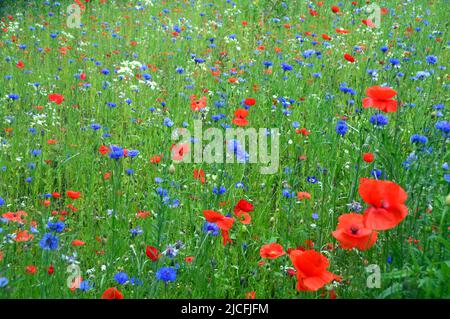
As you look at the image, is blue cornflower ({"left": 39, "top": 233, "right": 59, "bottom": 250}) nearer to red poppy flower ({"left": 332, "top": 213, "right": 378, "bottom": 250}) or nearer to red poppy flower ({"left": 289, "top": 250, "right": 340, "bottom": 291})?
red poppy flower ({"left": 289, "top": 250, "right": 340, "bottom": 291})

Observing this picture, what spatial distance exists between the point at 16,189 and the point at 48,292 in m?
1.32

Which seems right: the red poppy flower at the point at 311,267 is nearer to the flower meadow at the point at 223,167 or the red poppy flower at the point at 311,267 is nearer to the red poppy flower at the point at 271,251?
the flower meadow at the point at 223,167

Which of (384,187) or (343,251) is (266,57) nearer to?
(343,251)

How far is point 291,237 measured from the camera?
7.55 feet

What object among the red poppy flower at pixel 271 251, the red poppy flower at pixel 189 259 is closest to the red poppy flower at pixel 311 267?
the red poppy flower at pixel 271 251

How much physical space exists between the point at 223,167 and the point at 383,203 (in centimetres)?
113

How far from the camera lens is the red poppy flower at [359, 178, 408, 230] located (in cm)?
142

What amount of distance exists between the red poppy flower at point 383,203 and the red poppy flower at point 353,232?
0.09ft

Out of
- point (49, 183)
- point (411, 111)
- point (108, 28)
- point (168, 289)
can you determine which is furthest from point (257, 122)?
point (108, 28)

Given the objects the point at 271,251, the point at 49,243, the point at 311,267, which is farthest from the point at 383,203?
the point at 49,243

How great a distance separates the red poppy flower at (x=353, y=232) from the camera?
144cm

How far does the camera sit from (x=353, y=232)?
1473 millimetres

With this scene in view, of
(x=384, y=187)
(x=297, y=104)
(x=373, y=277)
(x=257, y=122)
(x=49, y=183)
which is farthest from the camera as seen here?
(x=297, y=104)
